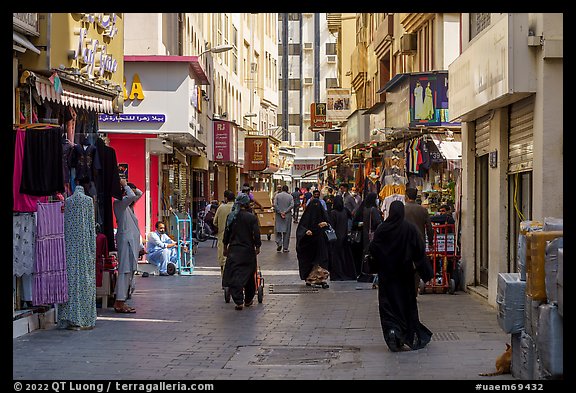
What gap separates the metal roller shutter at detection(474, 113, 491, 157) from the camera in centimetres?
1744

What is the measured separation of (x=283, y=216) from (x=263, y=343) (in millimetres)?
18911

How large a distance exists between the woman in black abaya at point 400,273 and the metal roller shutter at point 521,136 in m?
2.70

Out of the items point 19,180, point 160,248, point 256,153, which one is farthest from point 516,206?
point 256,153

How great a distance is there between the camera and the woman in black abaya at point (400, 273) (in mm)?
12102

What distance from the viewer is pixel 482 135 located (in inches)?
711

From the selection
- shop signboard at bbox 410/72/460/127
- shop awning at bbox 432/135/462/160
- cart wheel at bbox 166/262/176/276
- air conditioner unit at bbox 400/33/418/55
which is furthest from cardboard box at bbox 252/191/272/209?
shop awning at bbox 432/135/462/160

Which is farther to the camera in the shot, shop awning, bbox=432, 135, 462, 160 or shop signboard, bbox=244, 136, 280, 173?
shop signboard, bbox=244, 136, 280, 173

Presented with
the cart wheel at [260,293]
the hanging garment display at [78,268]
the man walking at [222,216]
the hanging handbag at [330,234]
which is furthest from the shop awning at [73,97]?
the hanging handbag at [330,234]

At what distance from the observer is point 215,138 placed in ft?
139

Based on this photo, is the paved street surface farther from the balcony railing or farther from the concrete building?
the balcony railing

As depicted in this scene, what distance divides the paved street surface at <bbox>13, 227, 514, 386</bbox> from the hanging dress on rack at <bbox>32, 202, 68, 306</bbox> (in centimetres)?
49

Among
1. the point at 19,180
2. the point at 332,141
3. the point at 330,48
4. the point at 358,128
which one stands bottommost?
the point at 19,180

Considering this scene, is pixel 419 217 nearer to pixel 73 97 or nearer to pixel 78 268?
pixel 73 97
